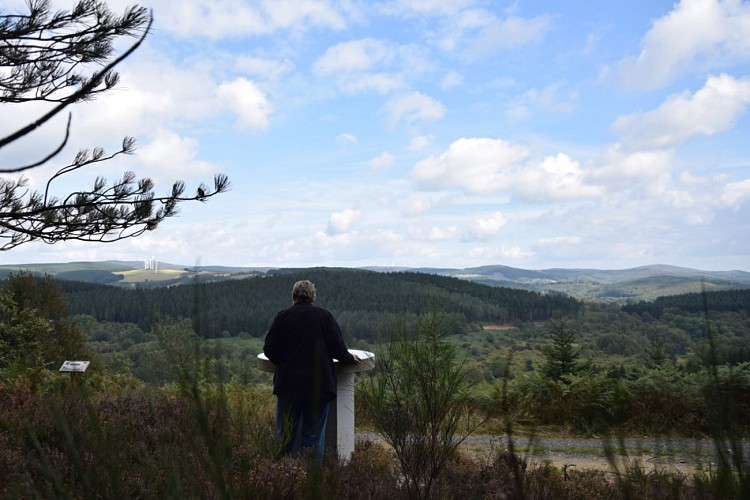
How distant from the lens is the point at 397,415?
4.06m

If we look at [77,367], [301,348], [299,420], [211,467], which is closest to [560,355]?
[299,420]

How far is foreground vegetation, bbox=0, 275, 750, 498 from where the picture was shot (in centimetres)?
125

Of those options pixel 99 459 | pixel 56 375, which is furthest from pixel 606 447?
pixel 56 375

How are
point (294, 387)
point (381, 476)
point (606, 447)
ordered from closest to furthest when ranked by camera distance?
point (606, 447)
point (381, 476)
point (294, 387)

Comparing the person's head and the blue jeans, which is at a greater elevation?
the person's head

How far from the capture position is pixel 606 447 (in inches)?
45.4

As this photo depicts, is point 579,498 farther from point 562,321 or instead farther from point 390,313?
point 562,321

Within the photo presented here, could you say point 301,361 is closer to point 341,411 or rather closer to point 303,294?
point 303,294

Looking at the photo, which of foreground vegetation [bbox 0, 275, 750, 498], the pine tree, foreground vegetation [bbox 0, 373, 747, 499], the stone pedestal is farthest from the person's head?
the pine tree

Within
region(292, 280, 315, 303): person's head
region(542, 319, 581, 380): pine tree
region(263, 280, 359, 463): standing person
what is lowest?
region(542, 319, 581, 380): pine tree

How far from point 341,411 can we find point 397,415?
119 inches

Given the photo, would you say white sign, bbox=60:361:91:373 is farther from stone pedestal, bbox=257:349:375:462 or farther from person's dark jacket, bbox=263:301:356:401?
stone pedestal, bbox=257:349:375:462

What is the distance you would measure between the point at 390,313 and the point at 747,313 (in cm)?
203

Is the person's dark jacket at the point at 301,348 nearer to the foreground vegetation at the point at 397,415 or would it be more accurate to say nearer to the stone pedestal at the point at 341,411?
the stone pedestal at the point at 341,411
